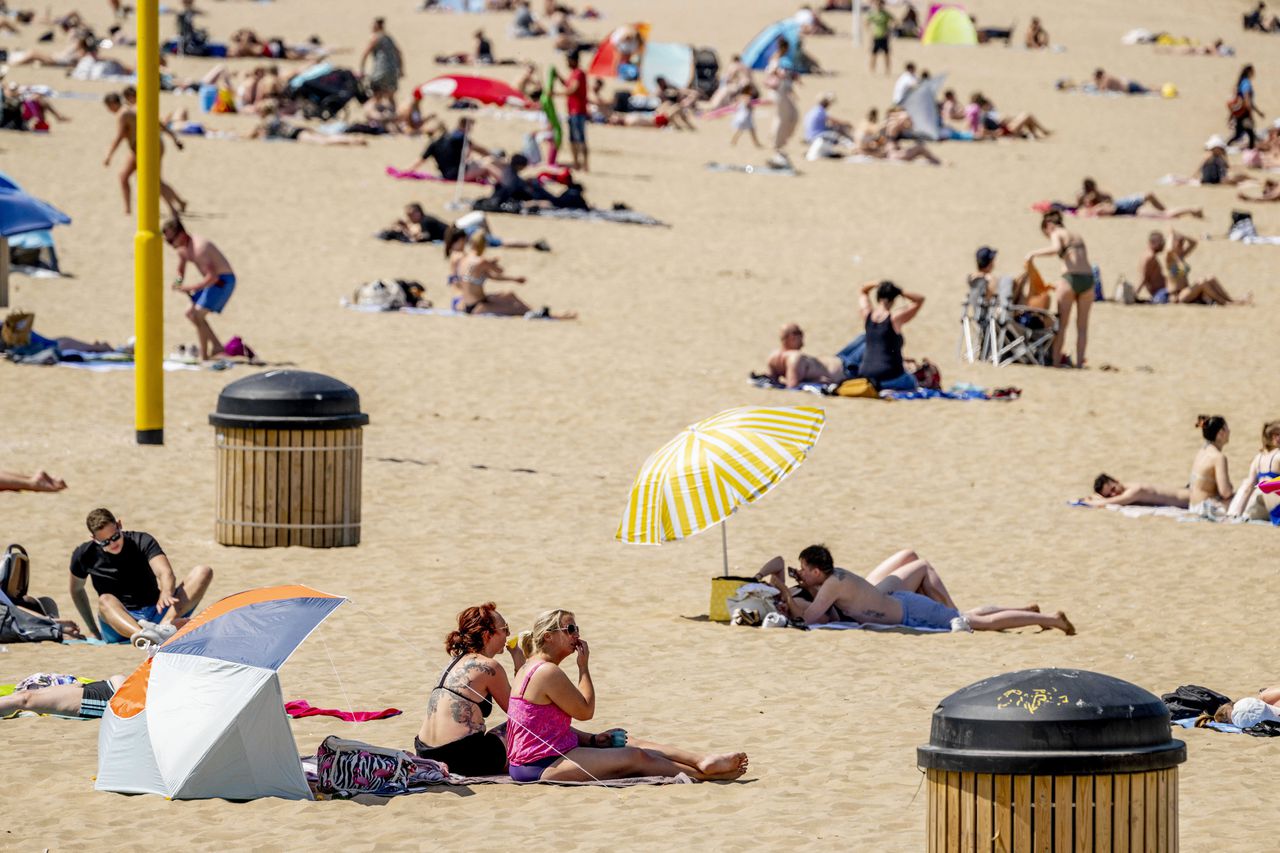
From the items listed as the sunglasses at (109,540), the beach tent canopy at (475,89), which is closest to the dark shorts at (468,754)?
the sunglasses at (109,540)

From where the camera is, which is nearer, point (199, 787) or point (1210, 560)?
point (199, 787)

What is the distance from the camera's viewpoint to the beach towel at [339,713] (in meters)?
7.62

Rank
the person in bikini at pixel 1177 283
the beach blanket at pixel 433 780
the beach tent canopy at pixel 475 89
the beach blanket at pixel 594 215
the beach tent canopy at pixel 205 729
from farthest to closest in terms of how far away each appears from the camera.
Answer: the beach tent canopy at pixel 475 89 → the beach blanket at pixel 594 215 → the person in bikini at pixel 1177 283 → the beach blanket at pixel 433 780 → the beach tent canopy at pixel 205 729

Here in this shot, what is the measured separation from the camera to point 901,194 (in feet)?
86.0

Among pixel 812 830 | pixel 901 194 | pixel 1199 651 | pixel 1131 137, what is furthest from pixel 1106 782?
pixel 1131 137

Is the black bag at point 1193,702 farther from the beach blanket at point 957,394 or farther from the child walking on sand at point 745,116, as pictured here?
the child walking on sand at point 745,116

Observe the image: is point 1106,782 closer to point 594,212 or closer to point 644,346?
point 644,346

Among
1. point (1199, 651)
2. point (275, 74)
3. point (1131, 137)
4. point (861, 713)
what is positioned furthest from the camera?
point (1131, 137)

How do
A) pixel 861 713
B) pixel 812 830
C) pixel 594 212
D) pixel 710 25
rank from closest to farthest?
pixel 812 830 < pixel 861 713 < pixel 594 212 < pixel 710 25

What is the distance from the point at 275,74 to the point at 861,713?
23411 millimetres

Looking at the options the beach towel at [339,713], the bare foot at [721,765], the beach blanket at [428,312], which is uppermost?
the beach blanket at [428,312]

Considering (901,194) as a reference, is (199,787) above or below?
below

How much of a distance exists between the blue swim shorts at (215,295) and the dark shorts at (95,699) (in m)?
7.87

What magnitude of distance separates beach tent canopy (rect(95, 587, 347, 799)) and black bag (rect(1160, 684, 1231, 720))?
344 cm
